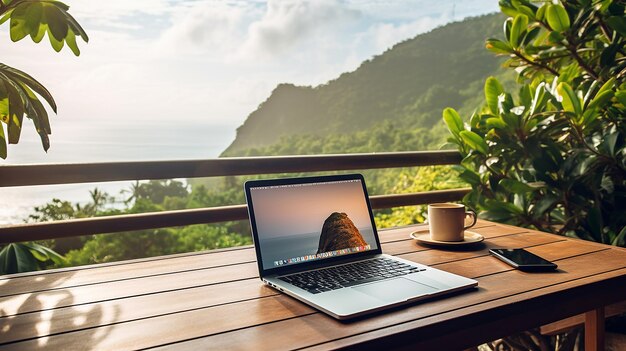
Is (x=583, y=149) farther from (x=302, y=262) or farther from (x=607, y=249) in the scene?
(x=302, y=262)

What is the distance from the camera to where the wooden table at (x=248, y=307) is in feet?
2.26

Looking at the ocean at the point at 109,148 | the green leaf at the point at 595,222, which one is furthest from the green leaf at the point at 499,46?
the ocean at the point at 109,148

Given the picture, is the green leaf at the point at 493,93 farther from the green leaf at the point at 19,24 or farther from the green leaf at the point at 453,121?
the green leaf at the point at 19,24

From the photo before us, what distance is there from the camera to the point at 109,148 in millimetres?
7695

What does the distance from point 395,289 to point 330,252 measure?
0.22m

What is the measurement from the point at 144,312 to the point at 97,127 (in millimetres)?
7748

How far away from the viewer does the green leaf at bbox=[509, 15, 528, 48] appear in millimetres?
2062

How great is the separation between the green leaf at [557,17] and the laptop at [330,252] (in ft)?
4.68

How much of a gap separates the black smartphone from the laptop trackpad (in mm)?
269

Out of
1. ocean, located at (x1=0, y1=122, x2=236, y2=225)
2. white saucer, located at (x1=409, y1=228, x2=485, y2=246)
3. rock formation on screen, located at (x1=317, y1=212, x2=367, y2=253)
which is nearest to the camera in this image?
rock formation on screen, located at (x1=317, y1=212, x2=367, y2=253)

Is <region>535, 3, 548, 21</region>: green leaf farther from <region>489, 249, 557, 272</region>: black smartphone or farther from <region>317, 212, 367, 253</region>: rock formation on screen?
<region>317, 212, 367, 253</region>: rock formation on screen

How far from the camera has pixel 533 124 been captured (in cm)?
189

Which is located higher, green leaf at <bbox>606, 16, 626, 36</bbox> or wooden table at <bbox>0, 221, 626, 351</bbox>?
green leaf at <bbox>606, 16, 626, 36</bbox>

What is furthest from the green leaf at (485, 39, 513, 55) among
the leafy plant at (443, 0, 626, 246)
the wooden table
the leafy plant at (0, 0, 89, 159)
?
the leafy plant at (0, 0, 89, 159)
